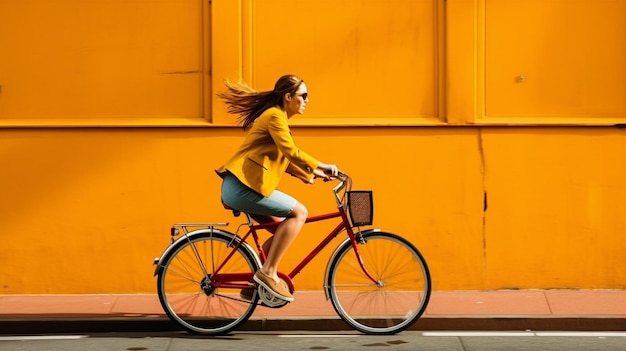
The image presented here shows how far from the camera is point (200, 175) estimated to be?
1018 centimetres

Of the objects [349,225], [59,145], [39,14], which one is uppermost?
[39,14]

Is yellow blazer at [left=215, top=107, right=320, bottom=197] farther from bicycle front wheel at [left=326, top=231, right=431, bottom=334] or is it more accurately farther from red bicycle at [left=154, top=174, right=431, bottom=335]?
bicycle front wheel at [left=326, top=231, right=431, bottom=334]

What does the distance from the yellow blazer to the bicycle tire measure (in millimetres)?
484

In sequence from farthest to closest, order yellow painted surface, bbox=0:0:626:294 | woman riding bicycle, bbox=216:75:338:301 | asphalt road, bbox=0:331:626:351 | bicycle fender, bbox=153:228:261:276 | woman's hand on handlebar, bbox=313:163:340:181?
yellow painted surface, bbox=0:0:626:294 < bicycle fender, bbox=153:228:261:276 < woman riding bicycle, bbox=216:75:338:301 < woman's hand on handlebar, bbox=313:163:340:181 < asphalt road, bbox=0:331:626:351

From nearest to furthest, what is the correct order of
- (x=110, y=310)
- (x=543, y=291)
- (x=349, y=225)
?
(x=349, y=225) → (x=110, y=310) → (x=543, y=291)

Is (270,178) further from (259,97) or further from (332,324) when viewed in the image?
(332,324)

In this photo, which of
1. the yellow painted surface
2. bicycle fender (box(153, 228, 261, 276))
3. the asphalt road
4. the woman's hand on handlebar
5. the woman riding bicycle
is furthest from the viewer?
the yellow painted surface

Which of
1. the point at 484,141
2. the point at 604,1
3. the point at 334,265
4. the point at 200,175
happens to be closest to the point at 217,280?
the point at 334,265

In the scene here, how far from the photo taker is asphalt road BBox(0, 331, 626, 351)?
8.04 metres

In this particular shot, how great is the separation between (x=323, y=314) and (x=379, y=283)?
2.10 ft

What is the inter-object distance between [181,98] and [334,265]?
2476 millimetres

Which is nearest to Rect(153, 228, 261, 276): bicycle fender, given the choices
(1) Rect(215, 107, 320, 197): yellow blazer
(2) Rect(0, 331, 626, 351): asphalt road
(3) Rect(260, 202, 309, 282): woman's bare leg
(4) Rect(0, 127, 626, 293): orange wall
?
(3) Rect(260, 202, 309, 282): woman's bare leg

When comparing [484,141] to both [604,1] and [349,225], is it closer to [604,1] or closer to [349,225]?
[604,1]

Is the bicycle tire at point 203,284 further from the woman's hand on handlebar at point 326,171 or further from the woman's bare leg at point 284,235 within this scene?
the woman's hand on handlebar at point 326,171
